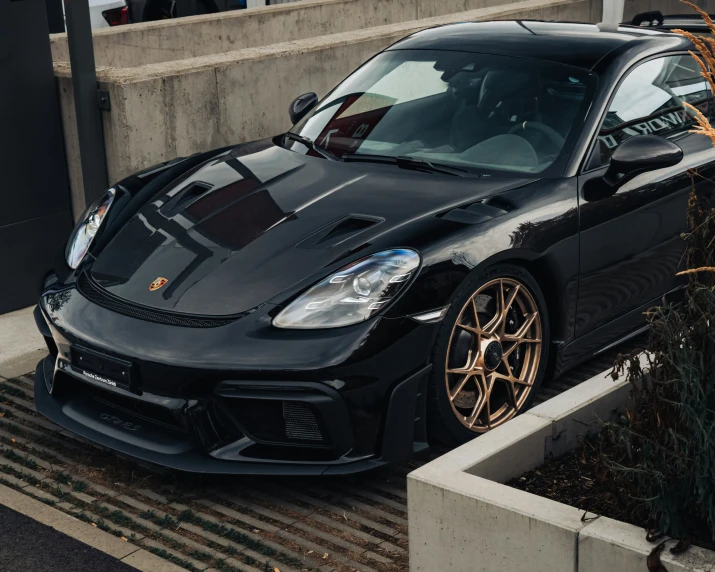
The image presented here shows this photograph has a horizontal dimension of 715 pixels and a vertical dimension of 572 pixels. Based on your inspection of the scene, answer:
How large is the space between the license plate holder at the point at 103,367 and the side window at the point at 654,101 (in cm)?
243

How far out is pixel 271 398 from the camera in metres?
4.17

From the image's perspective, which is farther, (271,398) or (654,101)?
(654,101)

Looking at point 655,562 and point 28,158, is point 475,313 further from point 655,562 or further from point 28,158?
point 28,158

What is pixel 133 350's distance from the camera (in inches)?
170

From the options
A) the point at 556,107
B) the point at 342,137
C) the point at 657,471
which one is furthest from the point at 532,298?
the point at 657,471

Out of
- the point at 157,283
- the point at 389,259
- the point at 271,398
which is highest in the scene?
the point at 389,259

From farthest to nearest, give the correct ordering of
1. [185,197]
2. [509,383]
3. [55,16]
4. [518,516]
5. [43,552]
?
[55,16] → [185,197] → [509,383] → [43,552] → [518,516]

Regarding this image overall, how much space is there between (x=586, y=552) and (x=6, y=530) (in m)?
2.29

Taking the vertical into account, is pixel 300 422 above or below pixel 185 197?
below

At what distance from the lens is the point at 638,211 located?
5344 millimetres

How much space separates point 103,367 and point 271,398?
0.74m

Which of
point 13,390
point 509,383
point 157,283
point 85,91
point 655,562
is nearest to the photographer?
point 655,562

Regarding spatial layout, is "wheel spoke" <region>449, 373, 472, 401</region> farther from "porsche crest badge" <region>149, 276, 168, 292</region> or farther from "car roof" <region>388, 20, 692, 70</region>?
"car roof" <region>388, 20, 692, 70</region>

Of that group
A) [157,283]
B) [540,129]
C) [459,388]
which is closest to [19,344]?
[157,283]
